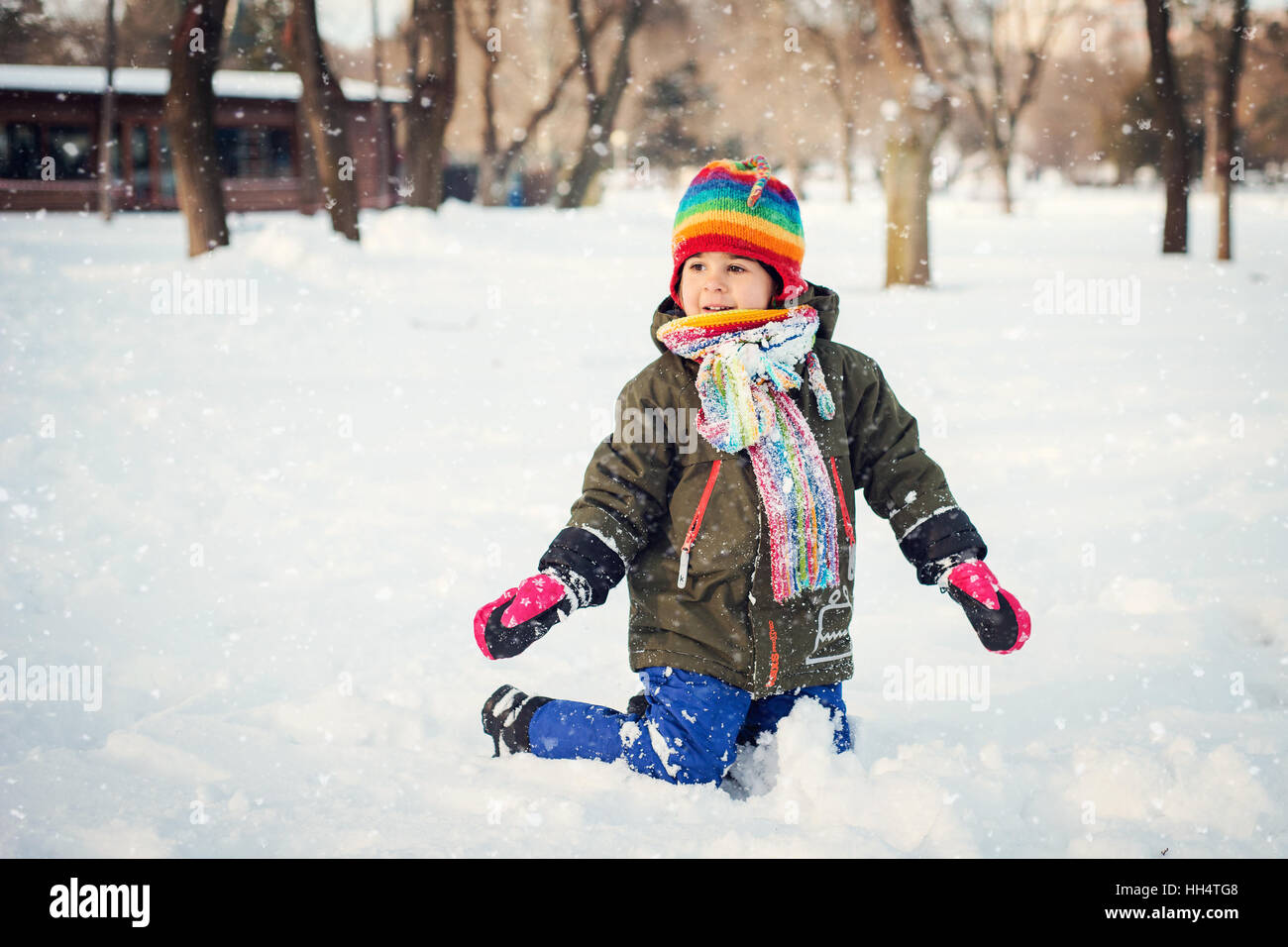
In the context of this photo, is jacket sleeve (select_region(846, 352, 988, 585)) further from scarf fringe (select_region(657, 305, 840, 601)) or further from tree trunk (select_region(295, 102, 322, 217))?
tree trunk (select_region(295, 102, 322, 217))

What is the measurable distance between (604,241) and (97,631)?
44.5 feet

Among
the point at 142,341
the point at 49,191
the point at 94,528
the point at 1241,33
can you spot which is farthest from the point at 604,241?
the point at 49,191

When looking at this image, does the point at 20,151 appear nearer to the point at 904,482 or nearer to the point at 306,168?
the point at 306,168

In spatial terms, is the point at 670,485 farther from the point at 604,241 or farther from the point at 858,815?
the point at 604,241

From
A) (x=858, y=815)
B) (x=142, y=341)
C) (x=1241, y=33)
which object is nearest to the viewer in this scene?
(x=858, y=815)

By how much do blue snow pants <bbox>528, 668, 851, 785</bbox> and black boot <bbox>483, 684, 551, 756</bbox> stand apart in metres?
0.03

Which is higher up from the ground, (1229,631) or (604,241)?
(604,241)

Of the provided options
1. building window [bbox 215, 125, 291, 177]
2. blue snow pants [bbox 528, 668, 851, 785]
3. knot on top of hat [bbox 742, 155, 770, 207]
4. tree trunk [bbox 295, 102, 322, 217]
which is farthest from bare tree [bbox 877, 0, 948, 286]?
building window [bbox 215, 125, 291, 177]

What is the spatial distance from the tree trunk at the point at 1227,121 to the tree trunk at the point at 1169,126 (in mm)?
475

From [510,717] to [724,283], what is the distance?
1229 millimetres

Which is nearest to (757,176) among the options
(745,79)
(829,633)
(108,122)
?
(829,633)

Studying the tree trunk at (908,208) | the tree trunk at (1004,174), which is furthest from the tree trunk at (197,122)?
the tree trunk at (1004,174)

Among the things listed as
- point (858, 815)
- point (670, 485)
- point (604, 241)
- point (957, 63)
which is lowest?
point (858, 815)

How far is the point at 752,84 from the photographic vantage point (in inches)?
1473
